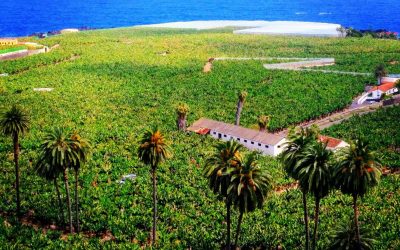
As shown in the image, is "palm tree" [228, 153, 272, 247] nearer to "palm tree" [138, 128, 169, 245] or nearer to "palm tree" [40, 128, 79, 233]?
"palm tree" [138, 128, 169, 245]

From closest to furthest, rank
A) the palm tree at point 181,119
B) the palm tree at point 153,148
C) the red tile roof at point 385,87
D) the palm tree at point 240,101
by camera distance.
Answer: the palm tree at point 153,148 → the palm tree at point 181,119 → the palm tree at point 240,101 → the red tile roof at point 385,87

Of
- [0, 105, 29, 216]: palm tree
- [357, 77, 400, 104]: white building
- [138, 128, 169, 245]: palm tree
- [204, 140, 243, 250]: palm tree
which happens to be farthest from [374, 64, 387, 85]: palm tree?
[0, 105, 29, 216]: palm tree

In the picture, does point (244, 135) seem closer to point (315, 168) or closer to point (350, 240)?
point (315, 168)

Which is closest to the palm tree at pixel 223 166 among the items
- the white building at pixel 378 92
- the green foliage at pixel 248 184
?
the green foliage at pixel 248 184

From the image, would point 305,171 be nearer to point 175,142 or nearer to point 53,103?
point 175,142

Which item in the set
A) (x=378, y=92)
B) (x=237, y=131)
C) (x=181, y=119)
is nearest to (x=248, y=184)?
(x=237, y=131)

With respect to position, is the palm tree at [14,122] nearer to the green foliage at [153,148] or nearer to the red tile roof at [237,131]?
the green foliage at [153,148]

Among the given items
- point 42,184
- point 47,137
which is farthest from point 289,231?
point 42,184
